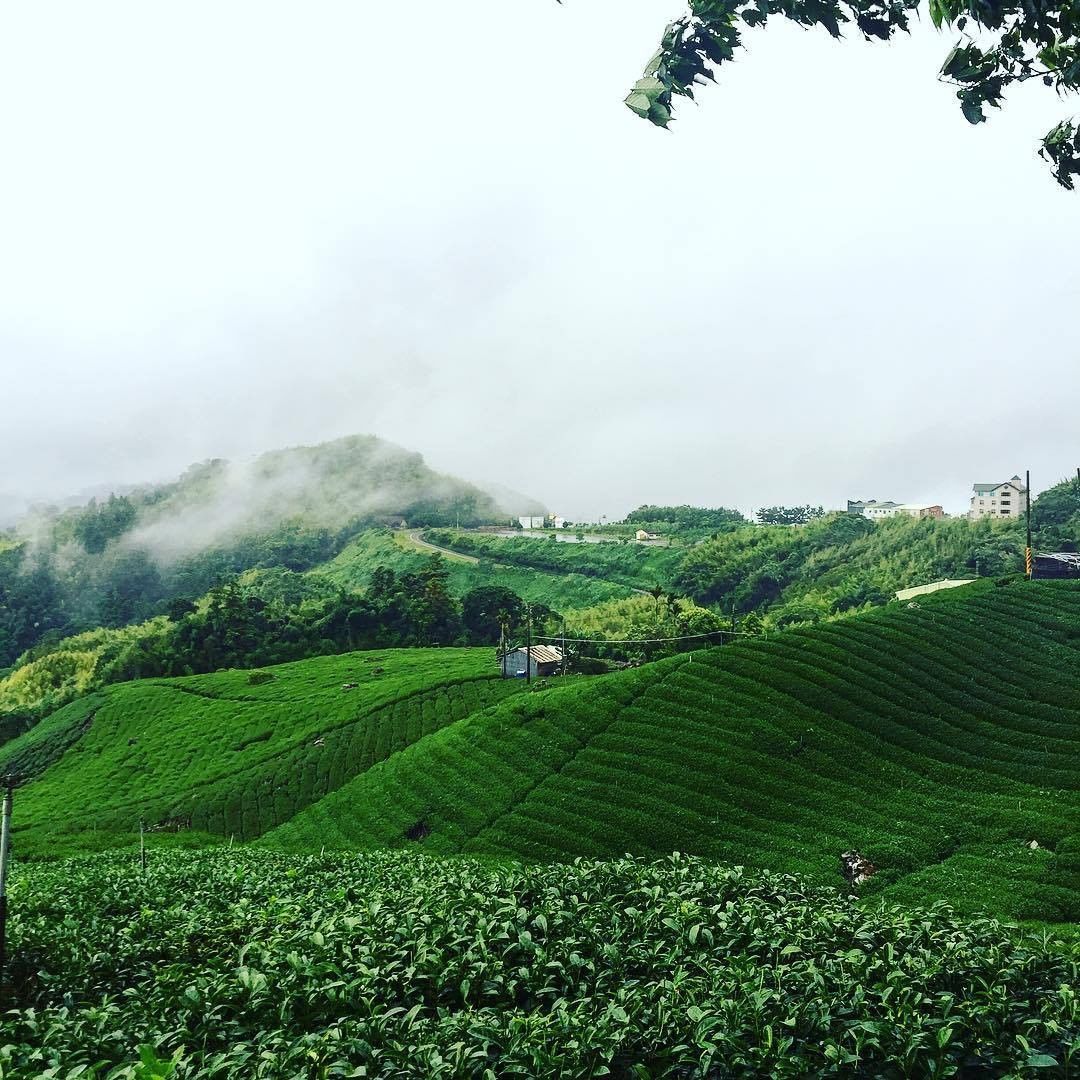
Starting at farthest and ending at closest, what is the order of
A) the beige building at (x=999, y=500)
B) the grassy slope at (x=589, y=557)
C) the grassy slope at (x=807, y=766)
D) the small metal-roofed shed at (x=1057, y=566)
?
the grassy slope at (x=589, y=557) < the beige building at (x=999, y=500) < the small metal-roofed shed at (x=1057, y=566) < the grassy slope at (x=807, y=766)

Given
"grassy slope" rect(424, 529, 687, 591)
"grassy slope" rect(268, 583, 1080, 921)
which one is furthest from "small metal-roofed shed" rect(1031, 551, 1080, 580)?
"grassy slope" rect(424, 529, 687, 591)

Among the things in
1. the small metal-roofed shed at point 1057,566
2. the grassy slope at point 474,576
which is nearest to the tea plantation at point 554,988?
the small metal-roofed shed at point 1057,566

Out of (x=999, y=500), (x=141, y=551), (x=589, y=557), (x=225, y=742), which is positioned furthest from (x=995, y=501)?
(x=141, y=551)

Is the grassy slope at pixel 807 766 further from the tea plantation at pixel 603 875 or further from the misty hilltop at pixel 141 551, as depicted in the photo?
the misty hilltop at pixel 141 551

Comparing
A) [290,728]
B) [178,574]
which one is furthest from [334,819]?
[178,574]

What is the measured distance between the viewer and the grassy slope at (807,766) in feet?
68.5

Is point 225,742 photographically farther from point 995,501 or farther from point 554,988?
point 995,501

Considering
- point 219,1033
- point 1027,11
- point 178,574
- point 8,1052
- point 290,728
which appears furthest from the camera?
point 178,574

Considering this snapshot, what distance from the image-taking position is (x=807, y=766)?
25.1 metres

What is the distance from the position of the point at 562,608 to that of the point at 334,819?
8140 centimetres

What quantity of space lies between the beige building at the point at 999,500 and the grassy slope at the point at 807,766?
3388 inches

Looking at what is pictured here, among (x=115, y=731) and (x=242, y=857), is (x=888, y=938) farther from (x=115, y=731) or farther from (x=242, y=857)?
(x=115, y=731)

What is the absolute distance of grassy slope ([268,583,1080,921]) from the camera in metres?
20.9

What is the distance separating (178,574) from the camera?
531ft
